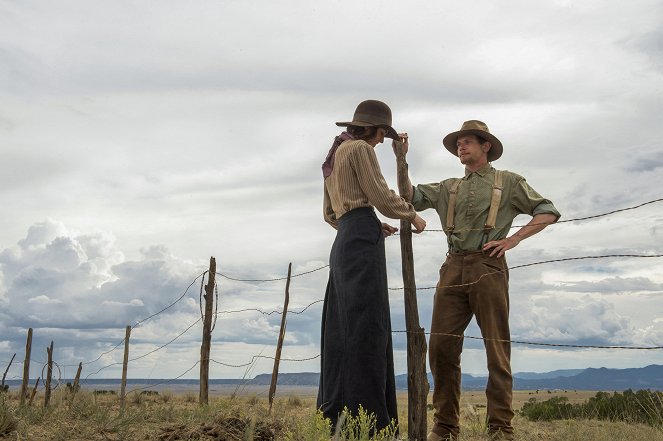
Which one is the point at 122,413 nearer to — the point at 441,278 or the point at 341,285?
the point at 341,285

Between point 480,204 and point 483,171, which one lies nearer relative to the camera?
point 480,204

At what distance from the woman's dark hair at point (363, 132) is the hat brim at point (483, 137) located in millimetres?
1223

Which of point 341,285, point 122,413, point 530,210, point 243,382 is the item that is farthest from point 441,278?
point 122,413

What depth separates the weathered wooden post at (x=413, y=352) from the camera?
5.29m

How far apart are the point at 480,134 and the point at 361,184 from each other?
1.65 meters

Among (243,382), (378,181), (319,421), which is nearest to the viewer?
(319,421)

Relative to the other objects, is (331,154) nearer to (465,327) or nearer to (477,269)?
(477,269)

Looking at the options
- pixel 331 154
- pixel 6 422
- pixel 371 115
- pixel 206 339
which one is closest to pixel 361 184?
pixel 331 154

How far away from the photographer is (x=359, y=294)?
4.74 m

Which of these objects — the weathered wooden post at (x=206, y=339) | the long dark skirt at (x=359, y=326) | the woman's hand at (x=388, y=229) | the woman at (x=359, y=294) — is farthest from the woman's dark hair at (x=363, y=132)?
the weathered wooden post at (x=206, y=339)

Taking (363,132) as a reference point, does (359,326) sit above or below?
below

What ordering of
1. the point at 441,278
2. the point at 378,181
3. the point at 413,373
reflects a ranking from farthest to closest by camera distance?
the point at 441,278 → the point at 413,373 → the point at 378,181

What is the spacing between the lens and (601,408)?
11727mm

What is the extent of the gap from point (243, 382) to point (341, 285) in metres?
2.94
